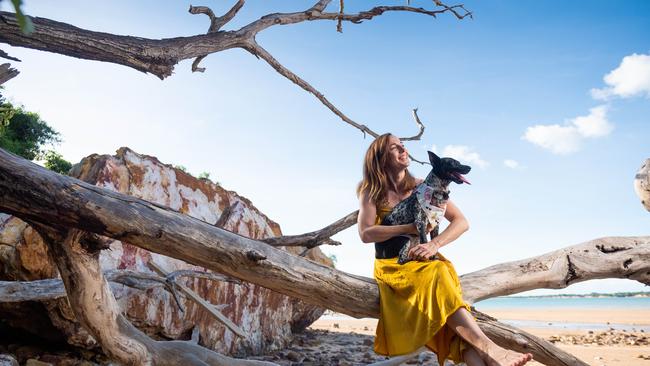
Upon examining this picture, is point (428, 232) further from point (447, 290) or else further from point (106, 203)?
point (106, 203)

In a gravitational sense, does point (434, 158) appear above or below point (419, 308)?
above

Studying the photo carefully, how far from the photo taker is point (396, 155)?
3588mm

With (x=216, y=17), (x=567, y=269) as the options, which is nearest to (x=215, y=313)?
(x=216, y=17)

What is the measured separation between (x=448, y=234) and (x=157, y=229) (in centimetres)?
180

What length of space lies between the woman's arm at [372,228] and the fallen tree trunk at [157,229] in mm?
367

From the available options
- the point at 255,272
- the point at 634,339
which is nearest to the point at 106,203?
the point at 255,272

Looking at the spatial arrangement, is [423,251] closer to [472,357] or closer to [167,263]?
[472,357]

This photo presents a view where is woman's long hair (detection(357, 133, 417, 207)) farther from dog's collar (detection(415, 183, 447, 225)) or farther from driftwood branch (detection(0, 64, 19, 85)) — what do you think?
driftwood branch (detection(0, 64, 19, 85))

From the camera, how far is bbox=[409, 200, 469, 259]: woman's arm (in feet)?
10.3

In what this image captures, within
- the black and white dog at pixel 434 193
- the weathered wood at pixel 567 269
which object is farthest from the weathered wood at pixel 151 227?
the weathered wood at pixel 567 269

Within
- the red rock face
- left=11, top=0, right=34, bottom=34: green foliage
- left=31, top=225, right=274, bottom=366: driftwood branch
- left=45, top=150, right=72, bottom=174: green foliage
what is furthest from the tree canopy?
left=11, top=0, right=34, bottom=34: green foliage

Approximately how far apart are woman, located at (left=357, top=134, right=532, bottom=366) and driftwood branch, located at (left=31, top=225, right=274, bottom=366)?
103 cm

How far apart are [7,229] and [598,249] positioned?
5.22 metres

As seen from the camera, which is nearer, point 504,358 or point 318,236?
point 504,358
